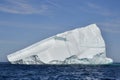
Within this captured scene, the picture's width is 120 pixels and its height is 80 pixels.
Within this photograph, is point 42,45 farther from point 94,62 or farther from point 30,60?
point 94,62

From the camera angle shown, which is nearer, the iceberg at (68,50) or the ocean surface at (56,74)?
the ocean surface at (56,74)

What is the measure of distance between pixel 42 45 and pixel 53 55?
242cm

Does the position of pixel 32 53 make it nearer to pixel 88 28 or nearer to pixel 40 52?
pixel 40 52

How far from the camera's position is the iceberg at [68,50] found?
52344mm

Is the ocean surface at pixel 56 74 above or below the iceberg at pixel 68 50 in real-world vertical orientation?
below

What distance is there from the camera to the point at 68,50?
53938mm

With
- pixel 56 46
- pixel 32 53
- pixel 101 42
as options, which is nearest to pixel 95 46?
pixel 101 42

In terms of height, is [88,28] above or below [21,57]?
above

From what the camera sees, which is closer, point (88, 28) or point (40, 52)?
point (40, 52)

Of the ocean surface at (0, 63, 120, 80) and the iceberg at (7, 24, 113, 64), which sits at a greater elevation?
the iceberg at (7, 24, 113, 64)

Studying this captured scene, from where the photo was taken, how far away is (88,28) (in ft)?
183

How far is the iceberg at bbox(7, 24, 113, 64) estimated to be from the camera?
172ft

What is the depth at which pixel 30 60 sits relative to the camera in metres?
53.0

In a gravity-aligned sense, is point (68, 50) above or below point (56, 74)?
above
